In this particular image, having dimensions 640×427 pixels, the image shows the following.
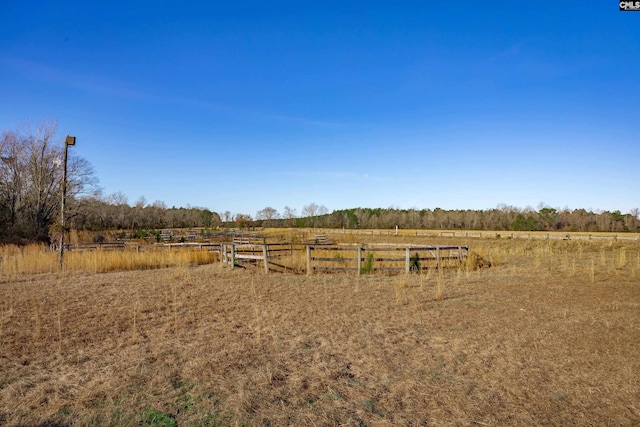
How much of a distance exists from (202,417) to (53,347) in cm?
364

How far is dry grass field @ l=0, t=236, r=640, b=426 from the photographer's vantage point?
402cm

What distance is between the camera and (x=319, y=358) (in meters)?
5.61

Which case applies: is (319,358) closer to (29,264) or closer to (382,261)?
(382,261)

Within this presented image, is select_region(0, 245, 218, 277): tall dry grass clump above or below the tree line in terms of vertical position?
below

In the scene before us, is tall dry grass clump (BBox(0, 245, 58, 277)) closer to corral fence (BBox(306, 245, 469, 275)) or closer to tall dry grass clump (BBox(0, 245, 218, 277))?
tall dry grass clump (BBox(0, 245, 218, 277))

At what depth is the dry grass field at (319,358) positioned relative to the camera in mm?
4020

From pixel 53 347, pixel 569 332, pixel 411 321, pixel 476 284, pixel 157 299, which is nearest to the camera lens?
pixel 53 347

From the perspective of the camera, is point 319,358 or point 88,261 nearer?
point 319,358

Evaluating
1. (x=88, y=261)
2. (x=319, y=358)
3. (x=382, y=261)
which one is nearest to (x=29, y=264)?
(x=88, y=261)

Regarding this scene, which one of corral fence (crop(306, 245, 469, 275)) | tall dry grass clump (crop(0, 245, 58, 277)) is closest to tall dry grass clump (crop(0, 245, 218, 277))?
tall dry grass clump (crop(0, 245, 58, 277))

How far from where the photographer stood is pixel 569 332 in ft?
22.9

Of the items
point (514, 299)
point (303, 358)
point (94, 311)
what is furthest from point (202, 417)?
point (514, 299)

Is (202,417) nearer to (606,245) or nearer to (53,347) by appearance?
(53,347)

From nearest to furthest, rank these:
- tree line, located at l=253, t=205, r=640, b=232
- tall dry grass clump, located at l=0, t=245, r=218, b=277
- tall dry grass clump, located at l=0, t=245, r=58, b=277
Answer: tall dry grass clump, located at l=0, t=245, r=58, b=277
tall dry grass clump, located at l=0, t=245, r=218, b=277
tree line, located at l=253, t=205, r=640, b=232
